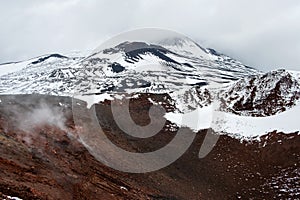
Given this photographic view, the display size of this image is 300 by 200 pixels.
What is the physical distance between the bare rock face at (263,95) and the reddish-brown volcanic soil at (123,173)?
23.6 ft

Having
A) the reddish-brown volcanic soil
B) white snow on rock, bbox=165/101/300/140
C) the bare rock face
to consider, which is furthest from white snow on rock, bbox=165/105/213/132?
the bare rock face

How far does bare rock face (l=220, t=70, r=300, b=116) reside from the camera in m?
41.8

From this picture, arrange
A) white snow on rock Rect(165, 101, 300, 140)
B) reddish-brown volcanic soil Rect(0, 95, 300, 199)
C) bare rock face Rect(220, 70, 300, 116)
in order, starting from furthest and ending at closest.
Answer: bare rock face Rect(220, 70, 300, 116)
white snow on rock Rect(165, 101, 300, 140)
reddish-brown volcanic soil Rect(0, 95, 300, 199)

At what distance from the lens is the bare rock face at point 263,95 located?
41812 millimetres

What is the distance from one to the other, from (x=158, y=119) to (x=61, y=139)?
55.4ft

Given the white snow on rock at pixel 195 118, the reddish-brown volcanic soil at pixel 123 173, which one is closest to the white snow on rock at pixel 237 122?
the white snow on rock at pixel 195 118

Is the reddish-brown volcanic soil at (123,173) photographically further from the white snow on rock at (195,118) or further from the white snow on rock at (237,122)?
the white snow on rock at (195,118)

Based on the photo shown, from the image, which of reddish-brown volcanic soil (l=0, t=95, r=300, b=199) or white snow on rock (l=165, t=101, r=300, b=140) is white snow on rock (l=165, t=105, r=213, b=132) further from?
reddish-brown volcanic soil (l=0, t=95, r=300, b=199)

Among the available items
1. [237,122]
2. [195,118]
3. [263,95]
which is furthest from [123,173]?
[263,95]

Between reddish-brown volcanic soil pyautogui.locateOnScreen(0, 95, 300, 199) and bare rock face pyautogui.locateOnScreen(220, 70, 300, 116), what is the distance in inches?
283

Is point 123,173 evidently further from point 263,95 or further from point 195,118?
point 263,95

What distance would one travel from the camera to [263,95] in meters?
44.1

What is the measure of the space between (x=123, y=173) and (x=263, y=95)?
25501mm

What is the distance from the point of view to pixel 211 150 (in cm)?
3450
